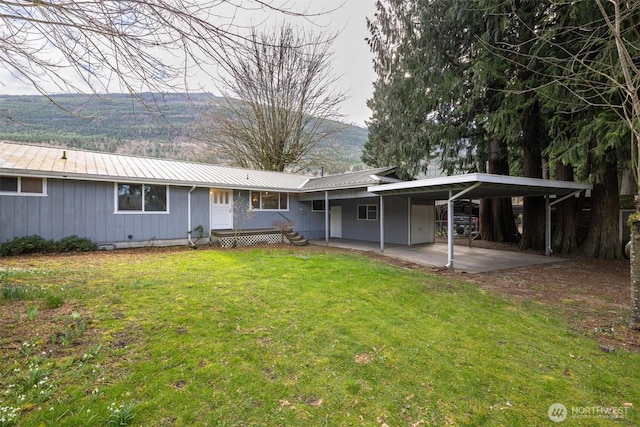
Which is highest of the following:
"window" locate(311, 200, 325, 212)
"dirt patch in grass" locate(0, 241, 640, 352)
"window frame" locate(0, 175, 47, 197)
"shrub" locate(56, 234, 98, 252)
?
"window frame" locate(0, 175, 47, 197)

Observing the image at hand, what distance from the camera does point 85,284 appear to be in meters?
4.97

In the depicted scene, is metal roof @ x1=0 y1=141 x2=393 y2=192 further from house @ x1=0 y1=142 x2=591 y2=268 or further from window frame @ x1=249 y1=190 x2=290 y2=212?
window frame @ x1=249 y1=190 x2=290 y2=212

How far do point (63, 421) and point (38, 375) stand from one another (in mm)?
685

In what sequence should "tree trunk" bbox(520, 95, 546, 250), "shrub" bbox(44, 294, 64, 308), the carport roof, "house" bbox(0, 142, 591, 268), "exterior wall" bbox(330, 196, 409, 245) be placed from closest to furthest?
"shrub" bbox(44, 294, 64, 308)
the carport roof
"house" bbox(0, 142, 591, 268)
"tree trunk" bbox(520, 95, 546, 250)
"exterior wall" bbox(330, 196, 409, 245)

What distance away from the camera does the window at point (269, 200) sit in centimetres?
1351

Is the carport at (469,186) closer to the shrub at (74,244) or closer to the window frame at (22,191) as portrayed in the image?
the shrub at (74,244)

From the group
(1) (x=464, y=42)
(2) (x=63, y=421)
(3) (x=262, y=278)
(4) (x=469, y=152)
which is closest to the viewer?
(2) (x=63, y=421)

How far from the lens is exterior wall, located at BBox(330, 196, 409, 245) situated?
13.1 m

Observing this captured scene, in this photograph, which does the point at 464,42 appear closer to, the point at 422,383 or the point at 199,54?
the point at 199,54

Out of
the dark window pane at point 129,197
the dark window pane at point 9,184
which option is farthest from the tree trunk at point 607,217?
the dark window pane at point 9,184

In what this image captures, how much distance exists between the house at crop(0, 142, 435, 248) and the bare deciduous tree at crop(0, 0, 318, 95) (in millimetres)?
7216

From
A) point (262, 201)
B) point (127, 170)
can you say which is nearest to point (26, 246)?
point (127, 170)

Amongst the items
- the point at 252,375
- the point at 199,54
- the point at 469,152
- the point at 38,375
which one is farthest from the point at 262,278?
the point at 469,152

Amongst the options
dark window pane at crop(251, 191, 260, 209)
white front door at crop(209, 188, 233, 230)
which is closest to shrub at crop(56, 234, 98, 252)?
white front door at crop(209, 188, 233, 230)
